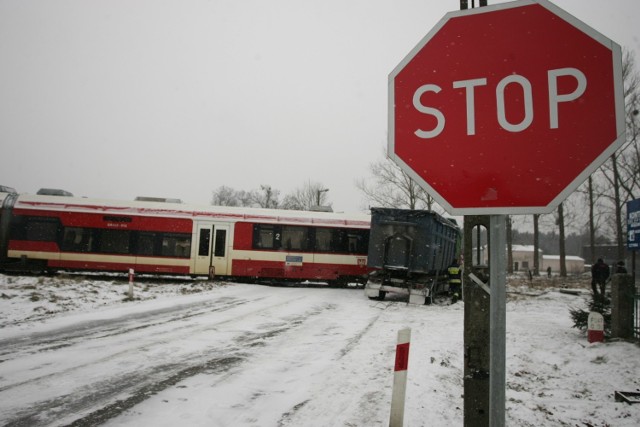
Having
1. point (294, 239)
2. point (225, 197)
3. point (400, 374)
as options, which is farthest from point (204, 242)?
point (225, 197)

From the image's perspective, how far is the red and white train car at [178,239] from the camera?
17.9 m

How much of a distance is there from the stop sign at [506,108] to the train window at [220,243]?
705 inches

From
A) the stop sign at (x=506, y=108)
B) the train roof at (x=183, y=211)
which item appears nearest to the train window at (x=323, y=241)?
the train roof at (x=183, y=211)

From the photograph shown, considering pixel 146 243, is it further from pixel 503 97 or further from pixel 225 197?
pixel 225 197

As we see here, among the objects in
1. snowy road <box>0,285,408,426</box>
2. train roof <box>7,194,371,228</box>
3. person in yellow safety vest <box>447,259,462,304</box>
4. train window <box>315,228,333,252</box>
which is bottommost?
snowy road <box>0,285,408,426</box>

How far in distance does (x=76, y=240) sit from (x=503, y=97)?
20.6 meters

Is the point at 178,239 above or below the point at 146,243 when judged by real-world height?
above

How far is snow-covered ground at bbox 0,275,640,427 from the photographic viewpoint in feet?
13.7

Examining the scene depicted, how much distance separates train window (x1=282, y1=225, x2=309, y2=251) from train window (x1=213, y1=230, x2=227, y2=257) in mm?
2945

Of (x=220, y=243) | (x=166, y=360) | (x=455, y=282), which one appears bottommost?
(x=166, y=360)

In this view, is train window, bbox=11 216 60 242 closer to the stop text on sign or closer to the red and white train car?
the red and white train car

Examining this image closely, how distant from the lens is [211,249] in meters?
18.8

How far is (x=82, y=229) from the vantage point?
18125 millimetres

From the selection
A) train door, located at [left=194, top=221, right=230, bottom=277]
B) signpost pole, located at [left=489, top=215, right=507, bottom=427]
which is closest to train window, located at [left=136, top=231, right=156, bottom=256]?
train door, located at [left=194, top=221, right=230, bottom=277]
